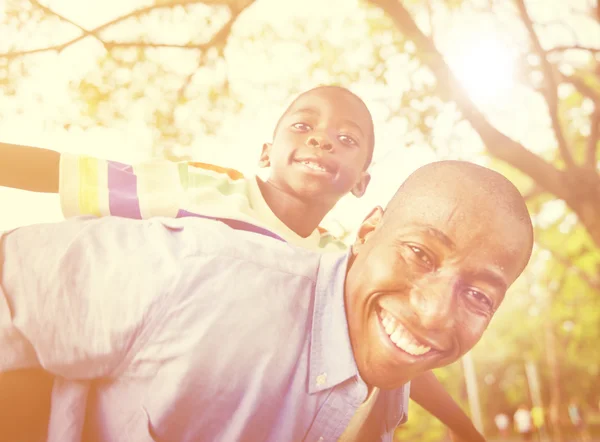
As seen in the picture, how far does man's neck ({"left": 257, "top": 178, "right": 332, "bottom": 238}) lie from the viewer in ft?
2.96

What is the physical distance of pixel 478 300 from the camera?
77cm

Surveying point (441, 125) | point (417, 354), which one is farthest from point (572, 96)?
point (417, 354)

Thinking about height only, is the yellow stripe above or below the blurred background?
below

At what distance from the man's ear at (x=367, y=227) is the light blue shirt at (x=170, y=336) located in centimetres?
12

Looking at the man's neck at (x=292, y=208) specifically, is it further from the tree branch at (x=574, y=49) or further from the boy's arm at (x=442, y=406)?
the tree branch at (x=574, y=49)

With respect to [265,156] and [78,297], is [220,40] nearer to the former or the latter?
[265,156]

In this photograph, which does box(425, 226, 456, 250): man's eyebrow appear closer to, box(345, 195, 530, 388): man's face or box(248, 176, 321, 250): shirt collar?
box(345, 195, 530, 388): man's face

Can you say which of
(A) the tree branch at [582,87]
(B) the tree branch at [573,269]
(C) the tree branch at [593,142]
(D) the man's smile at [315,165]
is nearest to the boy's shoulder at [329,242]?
(D) the man's smile at [315,165]

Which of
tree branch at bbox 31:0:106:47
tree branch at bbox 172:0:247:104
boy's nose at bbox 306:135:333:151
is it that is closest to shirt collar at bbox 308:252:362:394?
boy's nose at bbox 306:135:333:151

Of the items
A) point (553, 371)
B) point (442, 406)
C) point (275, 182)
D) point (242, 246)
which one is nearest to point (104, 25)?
point (275, 182)

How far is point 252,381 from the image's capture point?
2.30ft

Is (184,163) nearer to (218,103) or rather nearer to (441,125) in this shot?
(218,103)

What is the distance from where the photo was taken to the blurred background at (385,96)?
93cm

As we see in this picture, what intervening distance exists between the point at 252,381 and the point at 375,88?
688mm
